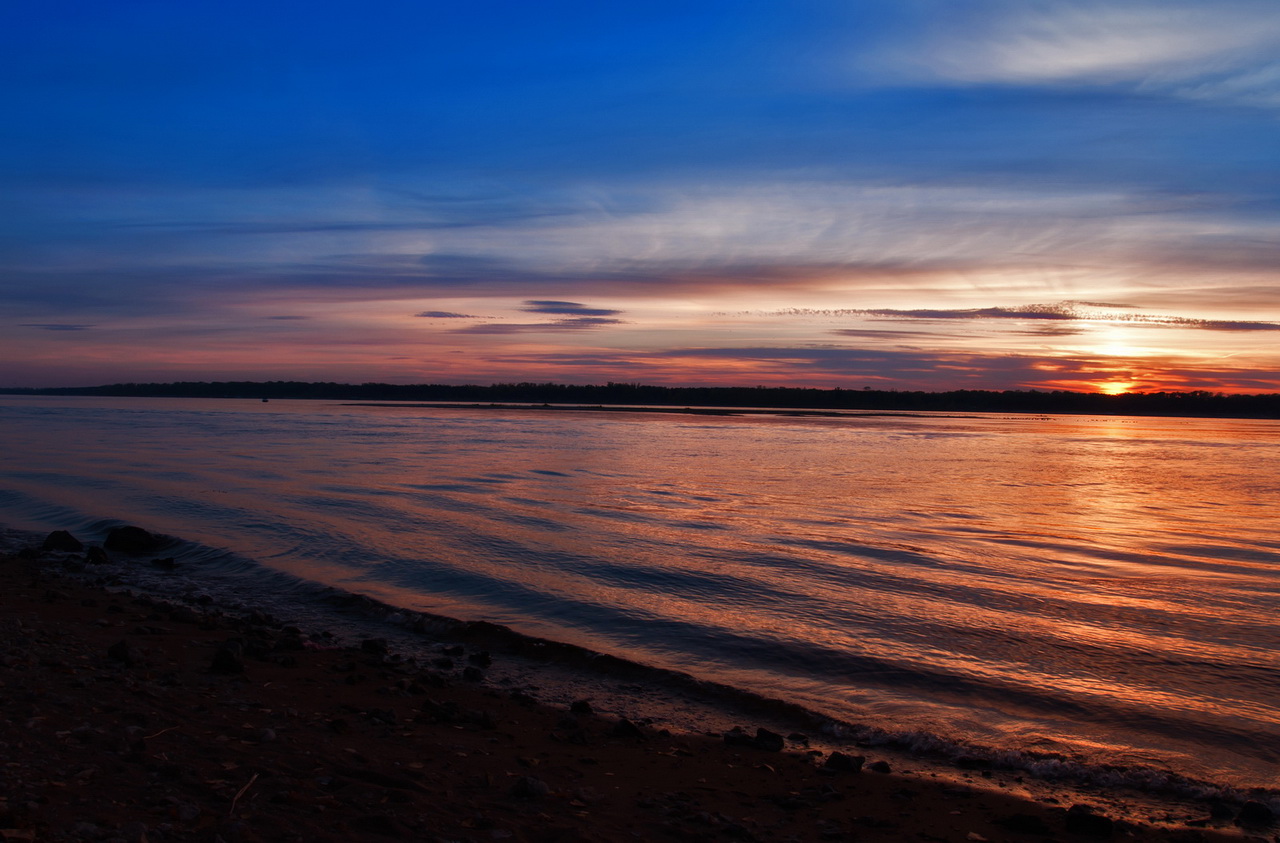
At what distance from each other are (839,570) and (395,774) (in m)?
8.92

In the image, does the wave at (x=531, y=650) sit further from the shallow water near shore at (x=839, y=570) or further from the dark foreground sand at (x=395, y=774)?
the dark foreground sand at (x=395, y=774)

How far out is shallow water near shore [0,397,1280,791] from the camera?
775 centimetres

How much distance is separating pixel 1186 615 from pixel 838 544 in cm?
555

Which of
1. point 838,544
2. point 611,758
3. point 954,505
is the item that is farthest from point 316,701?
point 954,505

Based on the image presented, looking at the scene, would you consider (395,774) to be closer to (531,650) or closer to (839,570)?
Answer: (531,650)

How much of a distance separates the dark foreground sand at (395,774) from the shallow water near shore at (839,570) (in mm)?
1356

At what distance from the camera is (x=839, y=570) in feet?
42.5

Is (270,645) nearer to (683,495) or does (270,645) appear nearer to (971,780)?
(971,780)

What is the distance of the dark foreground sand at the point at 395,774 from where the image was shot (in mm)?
4547

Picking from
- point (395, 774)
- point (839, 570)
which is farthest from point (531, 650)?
point (839, 570)

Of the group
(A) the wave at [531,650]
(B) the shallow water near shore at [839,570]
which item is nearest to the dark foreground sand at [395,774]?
(A) the wave at [531,650]

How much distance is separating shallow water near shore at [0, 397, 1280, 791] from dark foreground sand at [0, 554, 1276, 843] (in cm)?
136

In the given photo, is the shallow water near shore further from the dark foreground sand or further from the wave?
the dark foreground sand

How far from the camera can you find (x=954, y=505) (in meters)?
20.9
